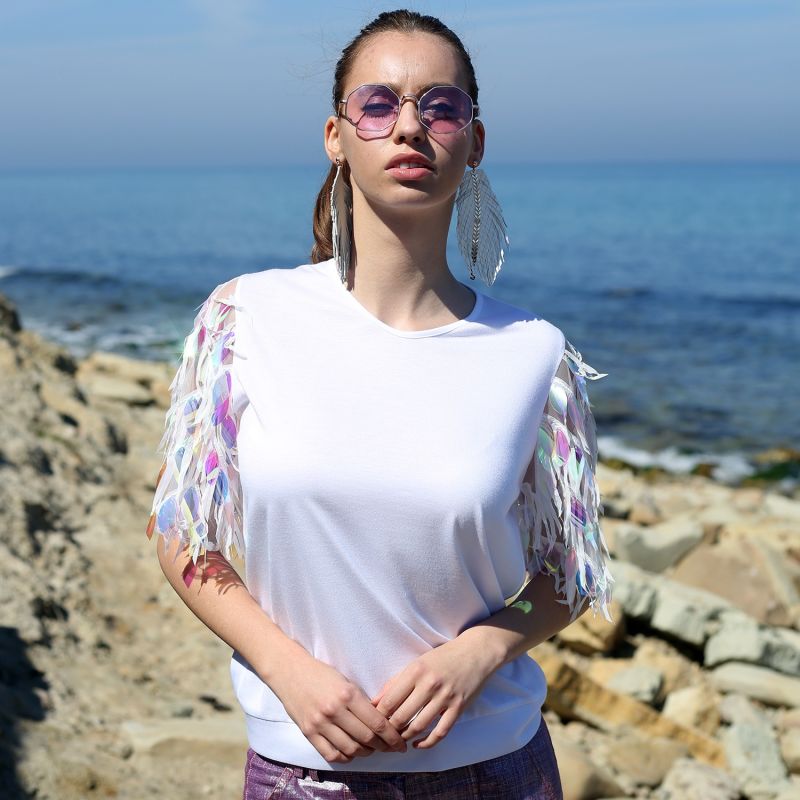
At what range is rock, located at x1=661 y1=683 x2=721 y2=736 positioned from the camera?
5.15 metres

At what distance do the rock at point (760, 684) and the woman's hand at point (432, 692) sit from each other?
13.3ft

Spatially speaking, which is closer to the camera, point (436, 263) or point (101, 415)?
point (436, 263)

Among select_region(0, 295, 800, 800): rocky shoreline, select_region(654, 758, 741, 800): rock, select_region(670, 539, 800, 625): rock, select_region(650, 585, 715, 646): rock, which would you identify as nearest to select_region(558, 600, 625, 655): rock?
select_region(0, 295, 800, 800): rocky shoreline

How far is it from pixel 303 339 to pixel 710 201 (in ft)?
263

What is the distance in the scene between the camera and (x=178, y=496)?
2002 millimetres

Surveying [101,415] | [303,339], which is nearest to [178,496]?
[303,339]

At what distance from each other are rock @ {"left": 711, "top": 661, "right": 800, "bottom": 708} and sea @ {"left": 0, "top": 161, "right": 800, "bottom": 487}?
2347 millimetres

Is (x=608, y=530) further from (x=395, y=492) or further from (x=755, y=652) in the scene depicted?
(x=395, y=492)

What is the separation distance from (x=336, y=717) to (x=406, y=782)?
0.66ft

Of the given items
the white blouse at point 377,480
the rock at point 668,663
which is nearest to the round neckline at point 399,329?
the white blouse at point 377,480

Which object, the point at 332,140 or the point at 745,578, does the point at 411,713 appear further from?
the point at 745,578

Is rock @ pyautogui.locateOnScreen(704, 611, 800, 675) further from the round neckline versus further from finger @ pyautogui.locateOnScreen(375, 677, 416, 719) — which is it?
finger @ pyautogui.locateOnScreen(375, 677, 416, 719)

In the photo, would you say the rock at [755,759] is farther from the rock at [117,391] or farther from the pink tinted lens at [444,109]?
the rock at [117,391]

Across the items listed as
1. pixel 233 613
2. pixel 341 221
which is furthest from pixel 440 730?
pixel 341 221
